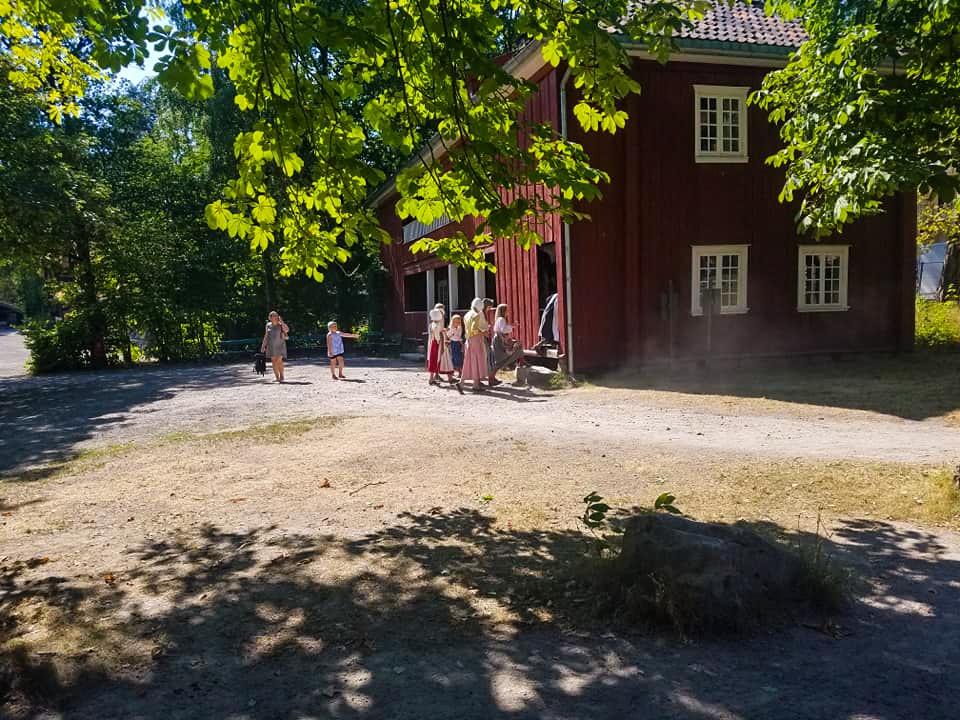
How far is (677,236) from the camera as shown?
1409 centimetres

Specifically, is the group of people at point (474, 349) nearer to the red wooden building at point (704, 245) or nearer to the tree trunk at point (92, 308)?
the red wooden building at point (704, 245)

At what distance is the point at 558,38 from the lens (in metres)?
5.02

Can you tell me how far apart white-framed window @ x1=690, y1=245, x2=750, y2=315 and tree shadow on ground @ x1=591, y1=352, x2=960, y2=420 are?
1.26 m

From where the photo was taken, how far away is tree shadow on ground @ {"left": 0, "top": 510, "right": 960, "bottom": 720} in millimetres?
2955

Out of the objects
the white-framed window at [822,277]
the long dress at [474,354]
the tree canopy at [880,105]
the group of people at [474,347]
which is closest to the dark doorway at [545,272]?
the group of people at [474,347]

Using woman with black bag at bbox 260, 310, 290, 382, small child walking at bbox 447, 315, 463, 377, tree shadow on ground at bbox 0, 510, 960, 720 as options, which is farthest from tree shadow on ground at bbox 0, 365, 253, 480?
small child walking at bbox 447, 315, 463, 377

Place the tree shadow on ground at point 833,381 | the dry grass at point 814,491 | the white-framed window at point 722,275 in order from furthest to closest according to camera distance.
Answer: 1. the white-framed window at point 722,275
2. the tree shadow on ground at point 833,381
3. the dry grass at point 814,491

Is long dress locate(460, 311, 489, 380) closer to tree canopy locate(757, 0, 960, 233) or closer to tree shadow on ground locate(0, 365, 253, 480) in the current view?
tree shadow on ground locate(0, 365, 253, 480)

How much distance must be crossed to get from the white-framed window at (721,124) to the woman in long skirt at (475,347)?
559 centimetres

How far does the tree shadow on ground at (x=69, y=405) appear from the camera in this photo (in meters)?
8.55

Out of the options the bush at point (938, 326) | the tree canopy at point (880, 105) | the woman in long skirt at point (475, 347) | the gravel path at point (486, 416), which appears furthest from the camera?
the bush at point (938, 326)

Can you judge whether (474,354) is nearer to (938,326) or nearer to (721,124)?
(721,124)

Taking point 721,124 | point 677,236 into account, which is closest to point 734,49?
point 721,124

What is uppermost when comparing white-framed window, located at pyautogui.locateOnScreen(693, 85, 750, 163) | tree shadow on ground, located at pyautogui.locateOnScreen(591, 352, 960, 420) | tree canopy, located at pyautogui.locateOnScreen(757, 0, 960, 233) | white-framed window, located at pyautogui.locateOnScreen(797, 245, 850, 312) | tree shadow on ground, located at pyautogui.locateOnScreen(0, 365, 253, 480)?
white-framed window, located at pyautogui.locateOnScreen(693, 85, 750, 163)
